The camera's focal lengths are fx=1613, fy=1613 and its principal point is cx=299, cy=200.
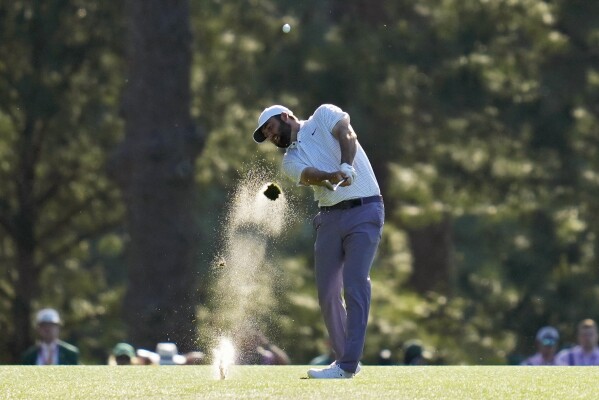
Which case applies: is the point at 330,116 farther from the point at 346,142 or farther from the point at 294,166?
the point at 294,166

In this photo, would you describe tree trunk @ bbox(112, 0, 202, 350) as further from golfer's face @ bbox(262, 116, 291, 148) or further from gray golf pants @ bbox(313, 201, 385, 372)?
golfer's face @ bbox(262, 116, 291, 148)

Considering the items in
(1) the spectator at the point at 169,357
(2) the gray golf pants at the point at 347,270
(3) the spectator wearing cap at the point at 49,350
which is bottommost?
(2) the gray golf pants at the point at 347,270

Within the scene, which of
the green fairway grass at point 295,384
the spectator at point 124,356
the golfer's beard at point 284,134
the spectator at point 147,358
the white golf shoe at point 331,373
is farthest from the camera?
the spectator at point 124,356

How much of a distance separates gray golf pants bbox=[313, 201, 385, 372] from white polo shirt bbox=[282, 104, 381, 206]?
0.34ft

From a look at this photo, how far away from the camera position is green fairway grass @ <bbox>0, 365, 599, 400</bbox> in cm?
823

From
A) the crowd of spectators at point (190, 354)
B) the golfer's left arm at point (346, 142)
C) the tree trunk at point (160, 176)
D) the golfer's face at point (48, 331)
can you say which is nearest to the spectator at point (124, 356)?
the crowd of spectators at point (190, 354)

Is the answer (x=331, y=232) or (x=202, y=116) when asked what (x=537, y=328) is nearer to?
(x=202, y=116)

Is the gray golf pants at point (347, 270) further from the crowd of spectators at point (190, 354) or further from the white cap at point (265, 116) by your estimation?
the crowd of spectators at point (190, 354)

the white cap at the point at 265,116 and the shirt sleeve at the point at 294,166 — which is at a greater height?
the white cap at the point at 265,116

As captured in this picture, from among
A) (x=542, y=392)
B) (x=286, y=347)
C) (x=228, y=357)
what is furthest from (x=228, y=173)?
(x=542, y=392)

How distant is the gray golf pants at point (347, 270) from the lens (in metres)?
9.24

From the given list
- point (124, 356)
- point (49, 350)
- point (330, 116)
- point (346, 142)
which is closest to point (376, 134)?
point (49, 350)

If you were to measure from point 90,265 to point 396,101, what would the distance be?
792 cm

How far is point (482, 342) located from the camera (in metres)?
25.4
